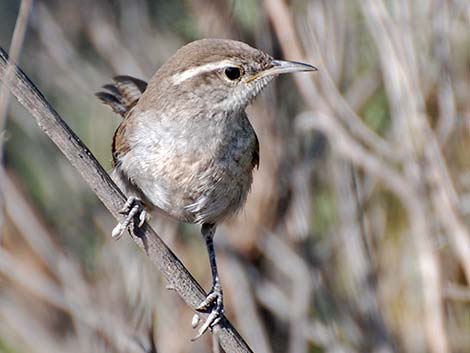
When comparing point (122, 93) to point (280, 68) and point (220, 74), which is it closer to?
point (220, 74)

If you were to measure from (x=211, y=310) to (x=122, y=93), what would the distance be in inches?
40.1

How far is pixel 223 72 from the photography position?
3008 mm

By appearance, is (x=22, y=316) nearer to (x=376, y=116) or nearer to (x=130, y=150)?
(x=130, y=150)

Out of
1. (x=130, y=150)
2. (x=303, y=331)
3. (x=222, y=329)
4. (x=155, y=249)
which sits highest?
(x=130, y=150)

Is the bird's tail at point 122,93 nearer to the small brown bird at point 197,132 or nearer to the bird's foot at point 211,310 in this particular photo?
the small brown bird at point 197,132

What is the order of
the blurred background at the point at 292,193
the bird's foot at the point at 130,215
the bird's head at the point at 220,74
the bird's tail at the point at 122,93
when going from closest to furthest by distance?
the bird's foot at the point at 130,215 < the bird's head at the point at 220,74 < the bird's tail at the point at 122,93 < the blurred background at the point at 292,193

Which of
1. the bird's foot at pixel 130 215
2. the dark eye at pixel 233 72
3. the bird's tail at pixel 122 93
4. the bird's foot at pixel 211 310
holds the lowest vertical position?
the bird's foot at pixel 211 310

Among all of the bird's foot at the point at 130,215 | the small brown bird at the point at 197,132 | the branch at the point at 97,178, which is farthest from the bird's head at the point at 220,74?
the branch at the point at 97,178

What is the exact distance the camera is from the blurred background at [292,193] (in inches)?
142

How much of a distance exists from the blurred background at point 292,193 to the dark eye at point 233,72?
2.07 ft

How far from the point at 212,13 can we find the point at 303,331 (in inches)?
57.4

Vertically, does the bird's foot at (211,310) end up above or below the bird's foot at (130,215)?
below

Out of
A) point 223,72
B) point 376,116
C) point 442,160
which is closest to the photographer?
point 223,72

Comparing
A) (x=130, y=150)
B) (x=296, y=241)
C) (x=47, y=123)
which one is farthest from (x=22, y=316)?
(x=47, y=123)
